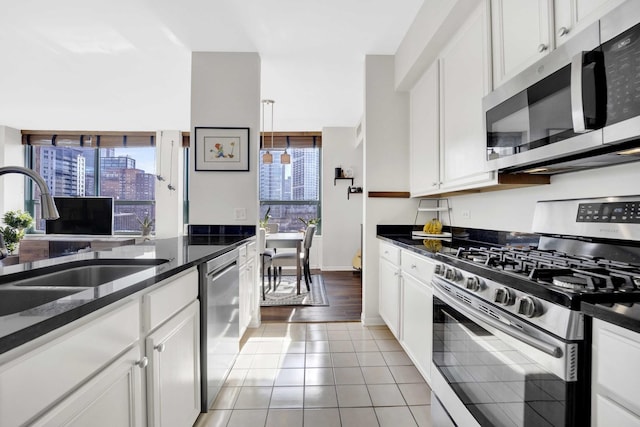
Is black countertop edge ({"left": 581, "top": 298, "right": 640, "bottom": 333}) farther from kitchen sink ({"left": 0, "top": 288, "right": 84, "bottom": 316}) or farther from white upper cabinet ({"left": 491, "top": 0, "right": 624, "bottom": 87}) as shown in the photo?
kitchen sink ({"left": 0, "top": 288, "right": 84, "bottom": 316})

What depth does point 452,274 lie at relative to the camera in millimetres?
1423

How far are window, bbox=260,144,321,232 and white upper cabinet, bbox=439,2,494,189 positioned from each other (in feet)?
13.2

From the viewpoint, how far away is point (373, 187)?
3041mm

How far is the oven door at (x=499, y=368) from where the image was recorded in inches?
31.6

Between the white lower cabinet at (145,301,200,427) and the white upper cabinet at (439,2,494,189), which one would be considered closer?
the white lower cabinet at (145,301,200,427)

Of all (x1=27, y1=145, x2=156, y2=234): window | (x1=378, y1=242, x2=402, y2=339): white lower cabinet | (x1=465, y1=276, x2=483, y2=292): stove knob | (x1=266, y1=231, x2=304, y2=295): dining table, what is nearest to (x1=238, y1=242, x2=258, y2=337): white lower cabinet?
(x1=266, y1=231, x2=304, y2=295): dining table

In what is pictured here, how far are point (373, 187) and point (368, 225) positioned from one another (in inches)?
14.6

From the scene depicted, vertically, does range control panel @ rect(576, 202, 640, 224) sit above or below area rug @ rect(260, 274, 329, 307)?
above

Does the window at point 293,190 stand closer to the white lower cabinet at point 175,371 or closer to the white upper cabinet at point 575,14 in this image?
the white lower cabinet at point 175,371

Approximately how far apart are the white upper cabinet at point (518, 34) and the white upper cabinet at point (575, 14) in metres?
0.04

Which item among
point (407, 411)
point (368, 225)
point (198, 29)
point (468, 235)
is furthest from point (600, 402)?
point (198, 29)

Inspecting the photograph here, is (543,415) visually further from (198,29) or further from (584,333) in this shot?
(198,29)

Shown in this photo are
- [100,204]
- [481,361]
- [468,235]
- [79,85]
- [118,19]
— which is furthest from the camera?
[100,204]

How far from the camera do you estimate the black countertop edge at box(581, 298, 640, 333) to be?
2.12 feet
